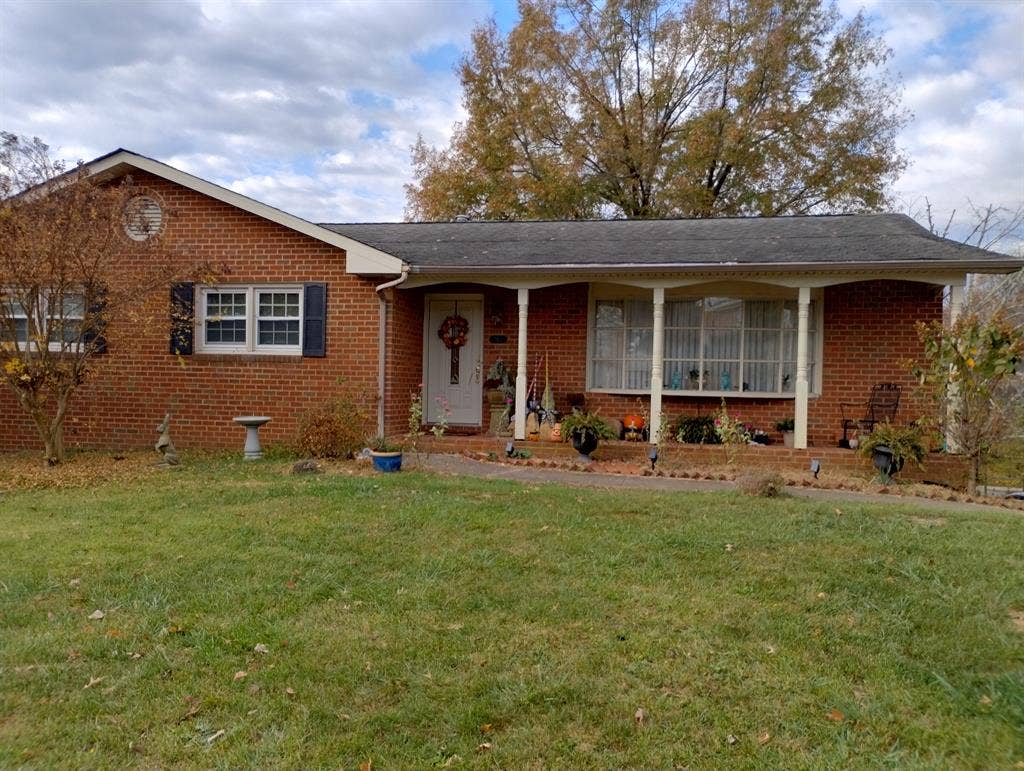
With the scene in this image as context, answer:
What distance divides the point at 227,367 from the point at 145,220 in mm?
2512

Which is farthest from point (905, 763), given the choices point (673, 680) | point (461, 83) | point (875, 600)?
point (461, 83)

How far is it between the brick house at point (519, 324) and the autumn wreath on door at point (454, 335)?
672mm

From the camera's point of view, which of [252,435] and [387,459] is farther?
[252,435]

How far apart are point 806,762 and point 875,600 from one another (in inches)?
71.0

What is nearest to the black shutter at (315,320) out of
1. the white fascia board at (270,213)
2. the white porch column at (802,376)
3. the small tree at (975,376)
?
the white fascia board at (270,213)

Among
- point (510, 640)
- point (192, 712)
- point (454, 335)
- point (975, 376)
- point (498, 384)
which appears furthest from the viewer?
point (454, 335)

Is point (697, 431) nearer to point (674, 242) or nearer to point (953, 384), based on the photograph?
point (674, 242)

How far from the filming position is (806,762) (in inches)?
104

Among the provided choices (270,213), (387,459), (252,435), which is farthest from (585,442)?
(270,213)

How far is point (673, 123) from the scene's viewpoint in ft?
73.6

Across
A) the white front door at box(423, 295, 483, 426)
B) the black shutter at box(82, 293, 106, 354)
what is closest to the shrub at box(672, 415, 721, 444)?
the white front door at box(423, 295, 483, 426)

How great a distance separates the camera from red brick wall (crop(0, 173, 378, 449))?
418 inches

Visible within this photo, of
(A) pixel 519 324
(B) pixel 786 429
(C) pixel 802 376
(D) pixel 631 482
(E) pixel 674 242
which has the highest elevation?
(E) pixel 674 242

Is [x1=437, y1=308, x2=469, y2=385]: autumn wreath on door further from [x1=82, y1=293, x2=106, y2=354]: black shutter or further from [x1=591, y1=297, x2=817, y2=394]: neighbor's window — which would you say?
[x1=82, y1=293, x2=106, y2=354]: black shutter
